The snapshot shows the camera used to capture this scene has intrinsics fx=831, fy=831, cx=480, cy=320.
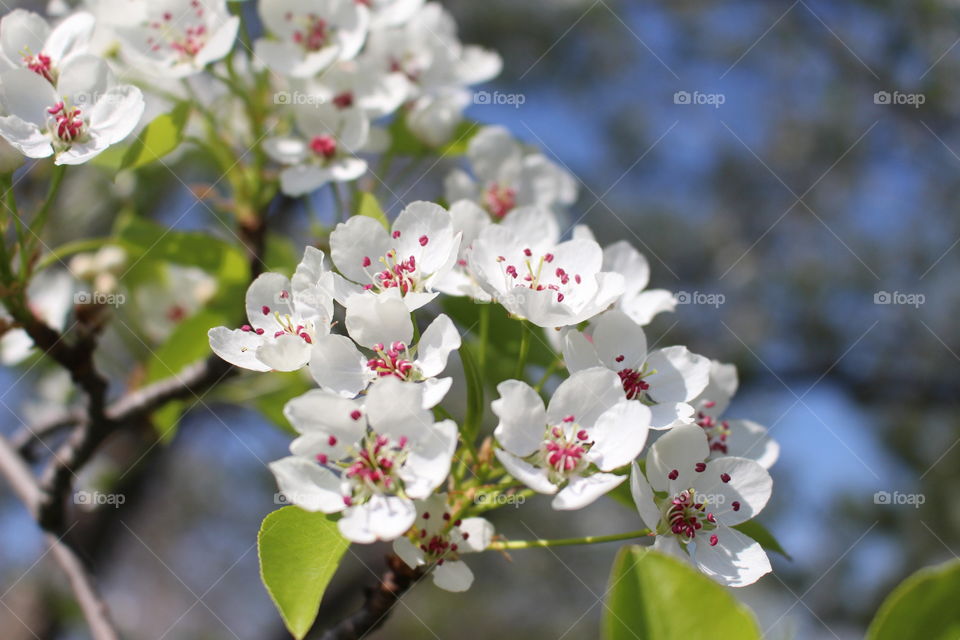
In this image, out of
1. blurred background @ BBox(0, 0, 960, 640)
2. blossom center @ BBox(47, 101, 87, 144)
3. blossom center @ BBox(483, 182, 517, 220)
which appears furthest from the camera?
blurred background @ BBox(0, 0, 960, 640)

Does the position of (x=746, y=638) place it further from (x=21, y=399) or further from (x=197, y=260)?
(x=21, y=399)

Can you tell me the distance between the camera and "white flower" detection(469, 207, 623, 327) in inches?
49.4

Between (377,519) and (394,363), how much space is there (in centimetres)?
24

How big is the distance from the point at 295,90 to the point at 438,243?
65 centimetres

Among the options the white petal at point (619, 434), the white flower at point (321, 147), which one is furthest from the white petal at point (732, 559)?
the white flower at point (321, 147)

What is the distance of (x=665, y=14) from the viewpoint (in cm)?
489

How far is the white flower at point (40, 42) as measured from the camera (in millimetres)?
1426

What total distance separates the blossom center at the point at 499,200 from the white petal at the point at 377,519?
92 centimetres

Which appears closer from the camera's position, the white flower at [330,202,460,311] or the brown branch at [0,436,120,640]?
the white flower at [330,202,460,311]

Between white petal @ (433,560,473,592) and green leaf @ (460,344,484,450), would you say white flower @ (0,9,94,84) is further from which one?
Answer: white petal @ (433,560,473,592)

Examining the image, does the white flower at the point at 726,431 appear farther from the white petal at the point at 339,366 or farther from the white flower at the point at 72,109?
the white flower at the point at 72,109

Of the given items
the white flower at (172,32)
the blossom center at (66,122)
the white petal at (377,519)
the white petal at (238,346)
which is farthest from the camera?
the white flower at (172,32)

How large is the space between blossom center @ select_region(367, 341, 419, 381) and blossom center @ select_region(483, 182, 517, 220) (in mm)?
720

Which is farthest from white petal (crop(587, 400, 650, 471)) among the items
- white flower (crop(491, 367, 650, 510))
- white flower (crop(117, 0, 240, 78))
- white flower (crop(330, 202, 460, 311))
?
white flower (crop(117, 0, 240, 78))
